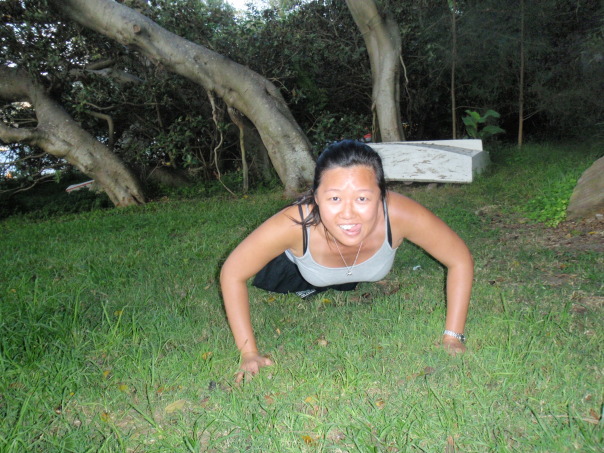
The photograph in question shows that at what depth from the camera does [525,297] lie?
11.7ft

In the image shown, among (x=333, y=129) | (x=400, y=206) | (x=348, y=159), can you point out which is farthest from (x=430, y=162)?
(x=348, y=159)

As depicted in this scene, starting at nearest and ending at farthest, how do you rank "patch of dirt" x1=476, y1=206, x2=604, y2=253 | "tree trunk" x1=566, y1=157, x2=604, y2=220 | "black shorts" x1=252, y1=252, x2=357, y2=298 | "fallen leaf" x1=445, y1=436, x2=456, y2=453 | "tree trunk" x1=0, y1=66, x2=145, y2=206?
1. "fallen leaf" x1=445, y1=436, x2=456, y2=453
2. "black shorts" x1=252, y1=252, x2=357, y2=298
3. "patch of dirt" x1=476, y1=206, x2=604, y2=253
4. "tree trunk" x1=566, y1=157, x2=604, y2=220
5. "tree trunk" x1=0, y1=66, x2=145, y2=206

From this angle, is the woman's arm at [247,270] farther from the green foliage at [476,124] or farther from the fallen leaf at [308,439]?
the green foliage at [476,124]

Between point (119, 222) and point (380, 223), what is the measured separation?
506 cm

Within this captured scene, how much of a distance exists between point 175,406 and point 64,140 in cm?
743

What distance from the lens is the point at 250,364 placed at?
9.10ft

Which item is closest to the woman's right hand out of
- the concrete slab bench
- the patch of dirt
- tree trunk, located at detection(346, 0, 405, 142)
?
the patch of dirt

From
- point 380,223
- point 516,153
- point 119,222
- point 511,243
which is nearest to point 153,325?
point 380,223

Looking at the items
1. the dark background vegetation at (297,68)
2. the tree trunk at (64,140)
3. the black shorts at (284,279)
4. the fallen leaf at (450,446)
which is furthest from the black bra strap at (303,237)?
the tree trunk at (64,140)

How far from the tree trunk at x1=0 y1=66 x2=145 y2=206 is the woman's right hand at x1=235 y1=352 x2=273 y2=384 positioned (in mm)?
6682

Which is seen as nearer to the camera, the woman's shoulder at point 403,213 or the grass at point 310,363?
the grass at point 310,363

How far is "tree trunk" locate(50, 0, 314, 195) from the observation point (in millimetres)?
8000

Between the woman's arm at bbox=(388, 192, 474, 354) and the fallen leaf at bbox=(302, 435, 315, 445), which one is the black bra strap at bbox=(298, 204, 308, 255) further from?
the fallen leaf at bbox=(302, 435, 315, 445)

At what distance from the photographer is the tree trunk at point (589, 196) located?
5418mm
